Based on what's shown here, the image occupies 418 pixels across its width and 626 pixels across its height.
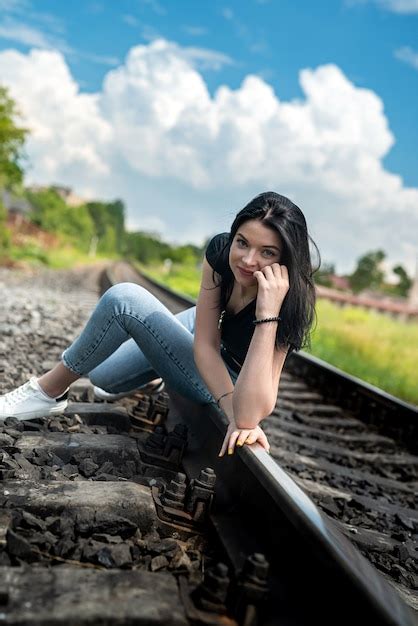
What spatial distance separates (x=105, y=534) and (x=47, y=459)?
1.97ft

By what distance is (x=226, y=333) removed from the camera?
2582 millimetres

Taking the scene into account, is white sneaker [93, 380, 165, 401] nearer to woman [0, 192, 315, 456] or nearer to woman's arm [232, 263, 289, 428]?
woman [0, 192, 315, 456]

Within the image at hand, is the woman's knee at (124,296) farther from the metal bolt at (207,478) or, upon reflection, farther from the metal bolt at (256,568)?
the metal bolt at (256,568)

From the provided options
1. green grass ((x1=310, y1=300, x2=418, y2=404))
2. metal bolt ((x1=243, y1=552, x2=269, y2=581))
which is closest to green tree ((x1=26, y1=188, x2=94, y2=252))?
green grass ((x1=310, y1=300, x2=418, y2=404))

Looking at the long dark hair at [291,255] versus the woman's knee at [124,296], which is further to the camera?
the woman's knee at [124,296]

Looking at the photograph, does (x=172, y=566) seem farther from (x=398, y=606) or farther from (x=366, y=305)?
(x=366, y=305)

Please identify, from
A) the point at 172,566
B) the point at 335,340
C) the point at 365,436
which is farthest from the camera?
the point at 335,340

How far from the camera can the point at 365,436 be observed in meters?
4.51

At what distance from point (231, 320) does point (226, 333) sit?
0.08m

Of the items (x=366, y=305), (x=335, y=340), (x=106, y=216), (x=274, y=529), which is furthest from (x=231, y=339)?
(x=106, y=216)

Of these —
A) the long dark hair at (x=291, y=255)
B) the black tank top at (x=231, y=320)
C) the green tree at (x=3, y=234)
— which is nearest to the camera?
the long dark hair at (x=291, y=255)

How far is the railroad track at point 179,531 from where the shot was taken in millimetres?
1281

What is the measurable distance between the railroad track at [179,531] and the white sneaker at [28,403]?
54 mm

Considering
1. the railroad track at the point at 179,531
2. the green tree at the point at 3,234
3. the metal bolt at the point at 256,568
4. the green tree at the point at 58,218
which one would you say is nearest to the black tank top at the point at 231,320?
the railroad track at the point at 179,531
